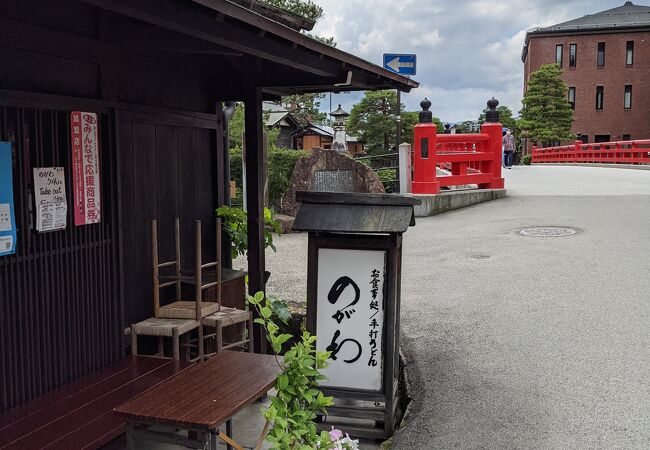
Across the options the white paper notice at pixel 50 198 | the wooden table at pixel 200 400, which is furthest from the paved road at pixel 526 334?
the white paper notice at pixel 50 198

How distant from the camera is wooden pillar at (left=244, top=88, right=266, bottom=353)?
566 centimetres

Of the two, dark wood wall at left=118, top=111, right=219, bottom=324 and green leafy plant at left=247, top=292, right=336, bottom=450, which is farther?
dark wood wall at left=118, top=111, right=219, bottom=324

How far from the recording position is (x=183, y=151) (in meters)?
5.72

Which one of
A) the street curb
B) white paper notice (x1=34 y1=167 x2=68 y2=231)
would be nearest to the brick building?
the street curb

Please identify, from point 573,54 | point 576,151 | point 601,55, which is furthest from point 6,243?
point 601,55

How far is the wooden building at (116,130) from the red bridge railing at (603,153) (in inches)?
1025

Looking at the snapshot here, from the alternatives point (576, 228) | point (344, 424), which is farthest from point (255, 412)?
point (576, 228)

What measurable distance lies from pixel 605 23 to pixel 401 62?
44944 mm

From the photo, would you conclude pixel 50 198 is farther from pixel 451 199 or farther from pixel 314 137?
pixel 314 137

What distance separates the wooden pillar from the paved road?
1.64 meters

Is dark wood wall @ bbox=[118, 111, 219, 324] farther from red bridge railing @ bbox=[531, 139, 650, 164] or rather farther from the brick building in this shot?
the brick building

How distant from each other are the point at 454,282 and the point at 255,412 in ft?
13.9

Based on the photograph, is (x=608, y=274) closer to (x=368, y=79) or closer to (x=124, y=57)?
(x=368, y=79)

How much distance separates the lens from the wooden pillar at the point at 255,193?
5656mm
